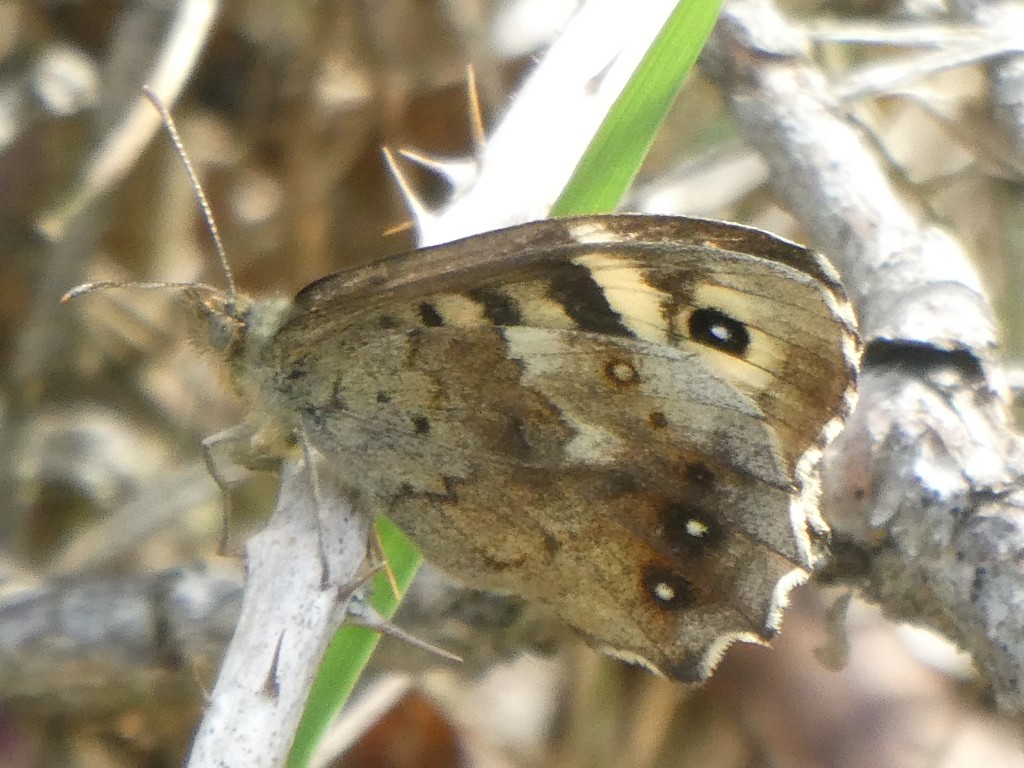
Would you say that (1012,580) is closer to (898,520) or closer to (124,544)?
(898,520)

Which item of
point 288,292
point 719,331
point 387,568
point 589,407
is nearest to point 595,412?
point 589,407

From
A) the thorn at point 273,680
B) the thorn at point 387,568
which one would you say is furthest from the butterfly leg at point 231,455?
the thorn at point 273,680

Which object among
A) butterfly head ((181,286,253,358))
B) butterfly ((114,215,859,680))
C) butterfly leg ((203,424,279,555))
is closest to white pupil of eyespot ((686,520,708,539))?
butterfly ((114,215,859,680))

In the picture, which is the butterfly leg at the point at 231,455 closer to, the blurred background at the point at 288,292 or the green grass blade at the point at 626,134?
the blurred background at the point at 288,292

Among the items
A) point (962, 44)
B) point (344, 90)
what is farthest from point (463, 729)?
point (344, 90)

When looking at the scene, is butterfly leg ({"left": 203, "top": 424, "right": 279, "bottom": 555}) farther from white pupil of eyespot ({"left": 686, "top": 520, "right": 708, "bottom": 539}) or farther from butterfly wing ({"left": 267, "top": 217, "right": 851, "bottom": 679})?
white pupil of eyespot ({"left": 686, "top": 520, "right": 708, "bottom": 539})
